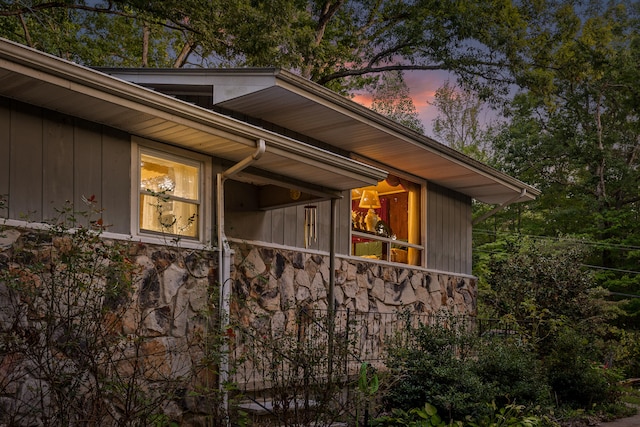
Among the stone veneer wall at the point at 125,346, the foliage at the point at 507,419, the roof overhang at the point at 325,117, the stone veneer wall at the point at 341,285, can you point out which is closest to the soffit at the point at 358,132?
the roof overhang at the point at 325,117

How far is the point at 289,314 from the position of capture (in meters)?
9.12

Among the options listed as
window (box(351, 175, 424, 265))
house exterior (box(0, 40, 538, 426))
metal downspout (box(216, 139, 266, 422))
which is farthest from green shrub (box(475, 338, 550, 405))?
metal downspout (box(216, 139, 266, 422))

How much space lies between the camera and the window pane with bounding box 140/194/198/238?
7.39m

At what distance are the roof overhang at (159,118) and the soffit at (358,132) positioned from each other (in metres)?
0.91

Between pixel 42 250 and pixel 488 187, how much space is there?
9145 millimetres

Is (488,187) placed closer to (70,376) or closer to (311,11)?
(311,11)

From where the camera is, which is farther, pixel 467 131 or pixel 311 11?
pixel 467 131

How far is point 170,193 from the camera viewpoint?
7730mm

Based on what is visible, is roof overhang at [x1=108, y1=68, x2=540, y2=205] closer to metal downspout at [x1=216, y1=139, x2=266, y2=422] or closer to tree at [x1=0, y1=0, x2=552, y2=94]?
metal downspout at [x1=216, y1=139, x2=266, y2=422]

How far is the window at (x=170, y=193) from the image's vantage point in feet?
24.3

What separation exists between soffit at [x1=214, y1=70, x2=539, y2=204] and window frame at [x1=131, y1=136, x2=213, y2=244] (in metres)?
0.98

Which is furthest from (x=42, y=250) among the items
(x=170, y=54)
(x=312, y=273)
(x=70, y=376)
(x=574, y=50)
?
(x=170, y=54)

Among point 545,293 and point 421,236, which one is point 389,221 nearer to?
point 421,236

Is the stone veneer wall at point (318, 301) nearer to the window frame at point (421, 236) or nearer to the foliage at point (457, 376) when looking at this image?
the window frame at point (421, 236)
